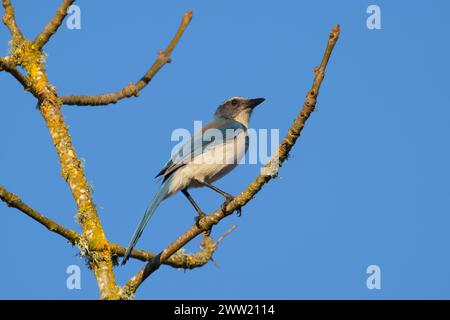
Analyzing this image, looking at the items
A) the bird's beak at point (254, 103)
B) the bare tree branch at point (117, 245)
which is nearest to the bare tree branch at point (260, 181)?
the bare tree branch at point (117, 245)

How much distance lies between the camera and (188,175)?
867 cm

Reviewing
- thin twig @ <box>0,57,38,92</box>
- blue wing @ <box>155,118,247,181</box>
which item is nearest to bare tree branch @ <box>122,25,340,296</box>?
thin twig @ <box>0,57,38,92</box>

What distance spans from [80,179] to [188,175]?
2.49 meters

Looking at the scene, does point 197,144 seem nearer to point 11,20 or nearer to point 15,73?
point 11,20

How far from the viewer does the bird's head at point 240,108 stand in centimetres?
1048

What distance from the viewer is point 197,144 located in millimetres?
8930

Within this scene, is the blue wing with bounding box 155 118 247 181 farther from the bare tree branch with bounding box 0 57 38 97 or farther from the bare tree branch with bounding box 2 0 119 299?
the bare tree branch with bounding box 0 57 38 97

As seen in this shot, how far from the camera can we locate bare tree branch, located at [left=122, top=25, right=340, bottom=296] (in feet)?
17.8

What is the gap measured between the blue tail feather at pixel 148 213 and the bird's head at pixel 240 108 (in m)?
2.33

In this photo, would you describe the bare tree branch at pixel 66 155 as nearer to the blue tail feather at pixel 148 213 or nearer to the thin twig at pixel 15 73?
the thin twig at pixel 15 73

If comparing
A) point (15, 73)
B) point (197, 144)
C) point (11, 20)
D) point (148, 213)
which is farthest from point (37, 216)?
point (197, 144)
